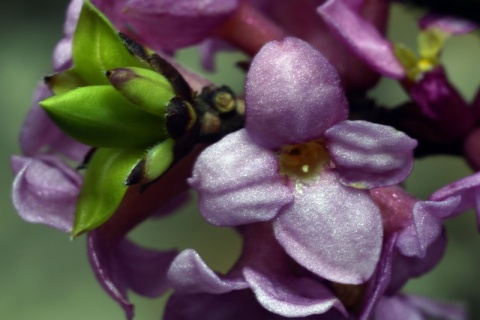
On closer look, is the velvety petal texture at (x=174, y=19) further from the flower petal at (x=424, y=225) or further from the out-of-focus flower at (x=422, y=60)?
the flower petal at (x=424, y=225)

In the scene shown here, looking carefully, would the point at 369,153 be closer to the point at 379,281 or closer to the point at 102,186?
the point at 379,281

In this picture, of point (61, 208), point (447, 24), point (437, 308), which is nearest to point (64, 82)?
point (61, 208)

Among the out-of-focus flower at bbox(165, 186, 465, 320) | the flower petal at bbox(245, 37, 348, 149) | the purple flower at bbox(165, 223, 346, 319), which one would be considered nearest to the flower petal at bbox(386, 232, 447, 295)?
the out-of-focus flower at bbox(165, 186, 465, 320)

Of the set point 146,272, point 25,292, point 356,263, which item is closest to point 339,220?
point 356,263

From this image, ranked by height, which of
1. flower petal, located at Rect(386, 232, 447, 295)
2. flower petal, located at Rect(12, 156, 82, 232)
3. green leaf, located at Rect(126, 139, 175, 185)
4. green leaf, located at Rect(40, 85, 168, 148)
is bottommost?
flower petal, located at Rect(386, 232, 447, 295)

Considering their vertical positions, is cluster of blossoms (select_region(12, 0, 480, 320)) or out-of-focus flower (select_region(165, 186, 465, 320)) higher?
cluster of blossoms (select_region(12, 0, 480, 320))

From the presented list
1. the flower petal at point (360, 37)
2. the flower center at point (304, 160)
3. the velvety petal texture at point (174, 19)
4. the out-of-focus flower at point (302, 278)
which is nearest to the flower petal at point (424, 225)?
the out-of-focus flower at point (302, 278)

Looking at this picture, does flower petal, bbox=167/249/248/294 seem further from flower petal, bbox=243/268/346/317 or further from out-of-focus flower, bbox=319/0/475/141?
out-of-focus flower, bbox=319/0/475/141
